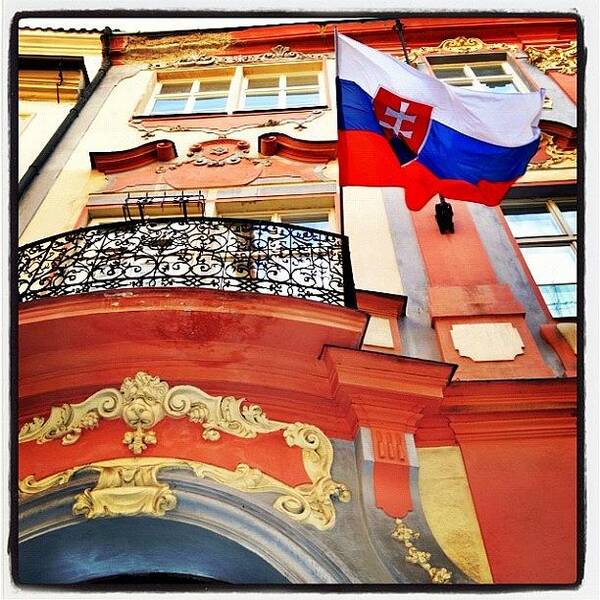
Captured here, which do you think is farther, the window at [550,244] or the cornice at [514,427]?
the window at [550,244]

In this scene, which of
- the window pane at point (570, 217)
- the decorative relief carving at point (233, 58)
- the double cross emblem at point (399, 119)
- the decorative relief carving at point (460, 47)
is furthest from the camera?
the decorative relief carving at point (233, 58)

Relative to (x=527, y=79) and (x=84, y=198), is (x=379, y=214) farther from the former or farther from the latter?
(x=527, y=79)

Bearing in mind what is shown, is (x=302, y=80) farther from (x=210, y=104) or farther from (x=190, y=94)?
(x=190, y=94)

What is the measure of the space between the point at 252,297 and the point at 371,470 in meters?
1.51

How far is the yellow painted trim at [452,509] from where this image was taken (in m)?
4.88

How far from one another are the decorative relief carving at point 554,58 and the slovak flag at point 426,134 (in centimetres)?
529

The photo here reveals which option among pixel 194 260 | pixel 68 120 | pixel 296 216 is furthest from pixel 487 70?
pixel 194 260

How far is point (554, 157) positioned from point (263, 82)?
512cm

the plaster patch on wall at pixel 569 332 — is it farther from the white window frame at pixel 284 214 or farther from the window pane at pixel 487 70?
the window pane at pixel 487 70

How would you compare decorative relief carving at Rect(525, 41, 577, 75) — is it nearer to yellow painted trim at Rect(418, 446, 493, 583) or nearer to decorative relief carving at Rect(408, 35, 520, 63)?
decorative relief carving at Rect(408, 35, 520, 63)

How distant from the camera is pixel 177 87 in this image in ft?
39.9

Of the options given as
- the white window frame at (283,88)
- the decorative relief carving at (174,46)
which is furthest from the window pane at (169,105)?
the decorative relief carving at (174,46)

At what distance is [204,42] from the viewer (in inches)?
506

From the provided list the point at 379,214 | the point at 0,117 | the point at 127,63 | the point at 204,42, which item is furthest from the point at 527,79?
the point at 0,117
